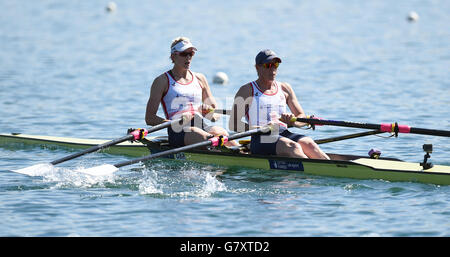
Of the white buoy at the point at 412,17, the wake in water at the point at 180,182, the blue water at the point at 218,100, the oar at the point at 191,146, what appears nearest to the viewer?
the blue water at the point at 218,100

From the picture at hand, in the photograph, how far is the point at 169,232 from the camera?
842cm

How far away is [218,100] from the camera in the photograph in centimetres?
1881

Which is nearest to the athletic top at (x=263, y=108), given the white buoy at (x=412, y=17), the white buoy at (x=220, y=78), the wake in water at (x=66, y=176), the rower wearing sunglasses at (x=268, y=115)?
the rower wearing sunglasses at (x=268, y=115)

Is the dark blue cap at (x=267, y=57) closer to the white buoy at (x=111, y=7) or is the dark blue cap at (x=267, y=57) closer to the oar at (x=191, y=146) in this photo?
the oar at (x=191, y=146)

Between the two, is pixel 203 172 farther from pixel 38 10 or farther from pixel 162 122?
pixel 38 10

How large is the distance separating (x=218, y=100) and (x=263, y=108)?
8.06 meters

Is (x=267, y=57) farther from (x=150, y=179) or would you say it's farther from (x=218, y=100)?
(x=218, y=100)

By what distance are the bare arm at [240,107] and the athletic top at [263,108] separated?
0.20 ft

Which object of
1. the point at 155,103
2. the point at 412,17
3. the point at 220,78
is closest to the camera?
the point at 155,103

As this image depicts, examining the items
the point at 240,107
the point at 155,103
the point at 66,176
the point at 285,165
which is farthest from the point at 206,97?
the point at 66,176

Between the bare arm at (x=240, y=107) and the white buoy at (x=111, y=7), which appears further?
the white buoy at (x=111, y=7)

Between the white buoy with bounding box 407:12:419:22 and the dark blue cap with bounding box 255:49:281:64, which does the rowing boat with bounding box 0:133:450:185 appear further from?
the white buoy with bounding box 407:12:419:22

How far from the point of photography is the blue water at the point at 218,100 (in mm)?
8875

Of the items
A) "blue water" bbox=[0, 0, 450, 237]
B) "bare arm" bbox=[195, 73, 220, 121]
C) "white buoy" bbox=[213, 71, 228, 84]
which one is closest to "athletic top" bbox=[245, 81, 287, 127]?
"blue water" bbox=[0, 0, 450, 237]
